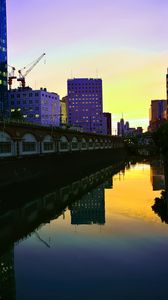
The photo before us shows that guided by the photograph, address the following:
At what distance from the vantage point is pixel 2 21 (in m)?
166

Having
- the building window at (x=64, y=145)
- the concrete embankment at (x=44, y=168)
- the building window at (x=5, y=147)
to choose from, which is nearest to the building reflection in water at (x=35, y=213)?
the concrete embankment at (x=44, y=168)

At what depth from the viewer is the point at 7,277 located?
82.1 feet

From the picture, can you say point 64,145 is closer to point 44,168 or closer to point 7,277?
point 44,168

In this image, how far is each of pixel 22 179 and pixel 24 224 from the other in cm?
2644

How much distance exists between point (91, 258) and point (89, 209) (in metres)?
21.1

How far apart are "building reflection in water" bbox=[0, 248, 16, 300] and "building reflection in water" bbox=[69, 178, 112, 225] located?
1330cm

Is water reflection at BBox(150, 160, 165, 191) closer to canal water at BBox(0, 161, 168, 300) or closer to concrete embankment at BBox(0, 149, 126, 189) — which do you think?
concrete embankment at BBox(0, 149, 126, 189)

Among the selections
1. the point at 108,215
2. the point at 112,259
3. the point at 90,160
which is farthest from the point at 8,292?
the point at 90,160

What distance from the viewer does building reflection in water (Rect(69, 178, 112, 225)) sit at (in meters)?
42.5

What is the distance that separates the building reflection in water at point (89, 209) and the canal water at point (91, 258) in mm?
124

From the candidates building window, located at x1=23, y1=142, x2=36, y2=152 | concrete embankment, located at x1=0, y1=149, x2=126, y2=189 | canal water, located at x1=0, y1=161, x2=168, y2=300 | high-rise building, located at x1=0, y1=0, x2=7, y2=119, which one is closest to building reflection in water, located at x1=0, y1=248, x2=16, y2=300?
canal water, located at x1=0, y1=161, x2=168, y2=300

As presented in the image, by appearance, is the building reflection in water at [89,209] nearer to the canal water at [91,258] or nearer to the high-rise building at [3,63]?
the canal water at [91,258]

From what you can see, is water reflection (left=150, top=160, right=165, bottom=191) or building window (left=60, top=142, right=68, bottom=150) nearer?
water reflection (left=150, top=160, right=165, bottom=191)

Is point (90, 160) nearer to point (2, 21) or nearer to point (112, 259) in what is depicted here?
point (2, 21)
